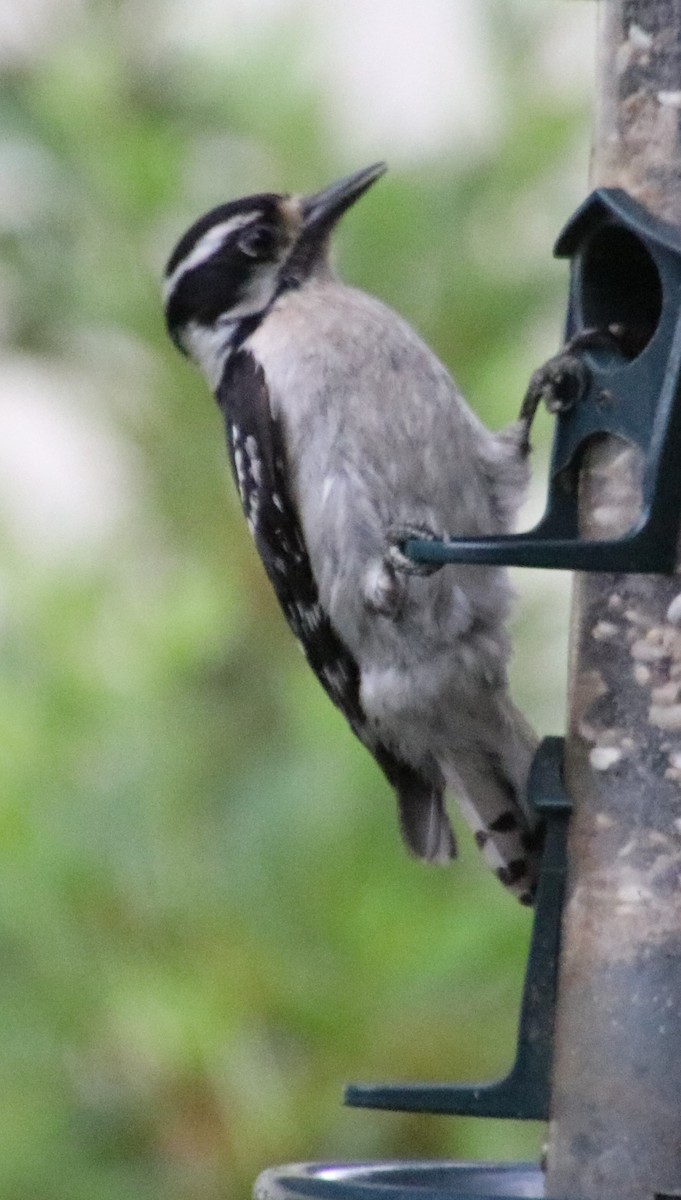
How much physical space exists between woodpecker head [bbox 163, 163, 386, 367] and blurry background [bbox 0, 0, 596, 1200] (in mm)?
215

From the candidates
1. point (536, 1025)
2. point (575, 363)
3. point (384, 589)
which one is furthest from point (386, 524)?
point (536, 1025)

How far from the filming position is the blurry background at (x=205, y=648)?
530cm

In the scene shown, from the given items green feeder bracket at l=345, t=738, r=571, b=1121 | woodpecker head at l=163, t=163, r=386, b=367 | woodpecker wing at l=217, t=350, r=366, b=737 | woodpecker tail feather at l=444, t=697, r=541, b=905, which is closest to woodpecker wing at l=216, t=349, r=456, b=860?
woodpecker wing at l=217, t=350, r=366, b=737

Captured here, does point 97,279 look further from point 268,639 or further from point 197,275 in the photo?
point 268,639

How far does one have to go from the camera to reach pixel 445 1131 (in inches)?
216

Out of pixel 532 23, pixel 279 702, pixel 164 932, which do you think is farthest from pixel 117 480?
pixel 532 23

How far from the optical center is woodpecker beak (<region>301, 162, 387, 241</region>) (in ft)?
18.2

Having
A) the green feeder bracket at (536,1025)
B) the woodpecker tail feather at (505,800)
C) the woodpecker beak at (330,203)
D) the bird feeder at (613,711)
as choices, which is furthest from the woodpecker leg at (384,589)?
the woodpecker beak at (330,203)

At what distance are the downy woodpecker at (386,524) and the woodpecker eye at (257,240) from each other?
7 cm

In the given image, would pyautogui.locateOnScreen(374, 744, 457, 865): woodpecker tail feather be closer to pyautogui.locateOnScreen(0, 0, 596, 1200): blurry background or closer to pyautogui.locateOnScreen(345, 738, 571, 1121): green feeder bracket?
pyautogui.locateOnScreen(0, 0, 596, 1200): blurry background

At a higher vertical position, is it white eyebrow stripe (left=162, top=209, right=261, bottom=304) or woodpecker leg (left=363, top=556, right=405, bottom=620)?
white eyebrow stripe (left=162, top=209, right=261, bottom=304)

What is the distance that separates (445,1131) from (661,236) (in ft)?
7.81

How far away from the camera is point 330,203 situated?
18.4ft

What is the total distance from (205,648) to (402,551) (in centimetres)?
76
